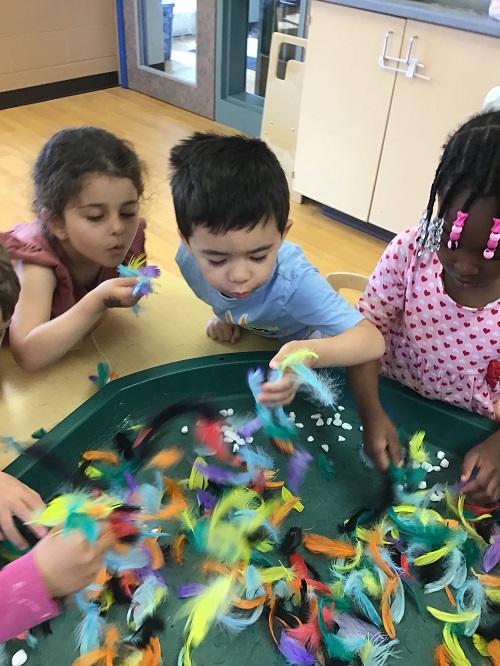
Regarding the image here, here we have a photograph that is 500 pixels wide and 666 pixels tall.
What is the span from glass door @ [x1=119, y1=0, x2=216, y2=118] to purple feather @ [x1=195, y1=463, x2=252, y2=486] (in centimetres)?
325

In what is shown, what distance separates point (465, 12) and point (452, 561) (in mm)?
2083

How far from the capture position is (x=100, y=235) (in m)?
1.25

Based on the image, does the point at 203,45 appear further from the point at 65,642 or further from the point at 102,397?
the point at 65,642

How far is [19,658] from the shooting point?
2.60 ft

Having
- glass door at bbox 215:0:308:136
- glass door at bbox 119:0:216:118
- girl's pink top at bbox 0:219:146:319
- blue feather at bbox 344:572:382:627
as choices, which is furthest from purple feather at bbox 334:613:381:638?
glass door at bbox 119:0:216:118

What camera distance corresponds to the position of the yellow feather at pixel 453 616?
2.84 ft

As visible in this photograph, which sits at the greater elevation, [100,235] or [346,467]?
[100,235]

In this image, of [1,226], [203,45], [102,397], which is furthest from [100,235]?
[203,45]

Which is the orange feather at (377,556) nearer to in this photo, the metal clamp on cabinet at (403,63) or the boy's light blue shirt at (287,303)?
the boy's light blue shirt at (287,303)

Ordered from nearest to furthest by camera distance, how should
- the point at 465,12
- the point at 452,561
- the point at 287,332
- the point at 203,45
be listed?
the point at 452,561 < the point at 287,332 < the point at 465,12 < the point at 203,45

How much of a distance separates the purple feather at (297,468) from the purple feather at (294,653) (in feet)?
0.79

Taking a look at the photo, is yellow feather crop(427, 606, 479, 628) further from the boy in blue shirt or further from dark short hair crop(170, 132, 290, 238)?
dark short hair crop(170, 132, 290, 238)

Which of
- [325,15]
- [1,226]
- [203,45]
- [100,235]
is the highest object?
[325,15]

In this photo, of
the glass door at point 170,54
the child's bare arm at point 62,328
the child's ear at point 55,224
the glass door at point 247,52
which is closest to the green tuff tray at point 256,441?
the child's bare arm at point 62,328
